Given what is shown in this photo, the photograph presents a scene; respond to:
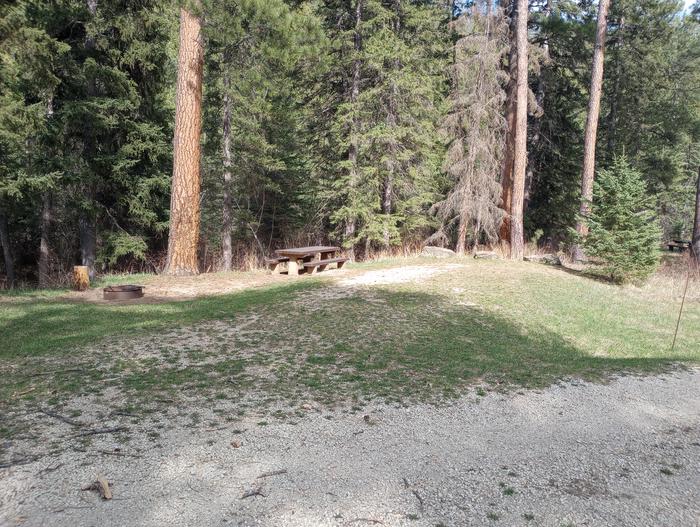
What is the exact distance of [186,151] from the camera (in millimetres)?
→ 10422

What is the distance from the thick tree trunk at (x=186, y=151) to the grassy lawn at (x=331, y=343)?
2548 millimetres

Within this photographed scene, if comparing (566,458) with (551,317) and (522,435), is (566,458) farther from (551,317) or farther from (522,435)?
(551,317)

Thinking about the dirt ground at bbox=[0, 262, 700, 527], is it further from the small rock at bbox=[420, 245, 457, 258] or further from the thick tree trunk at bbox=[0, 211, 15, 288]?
the thick tree trunk at bbox=[0, 211, 15, 288]

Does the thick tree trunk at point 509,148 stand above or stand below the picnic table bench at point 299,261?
above

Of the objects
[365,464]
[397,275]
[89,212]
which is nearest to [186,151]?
[89,212]

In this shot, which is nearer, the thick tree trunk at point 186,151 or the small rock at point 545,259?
the thick tree trunk at point 186,151

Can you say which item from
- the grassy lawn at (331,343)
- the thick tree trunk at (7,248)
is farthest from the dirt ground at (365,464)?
the thick tree trunk at (7,248)

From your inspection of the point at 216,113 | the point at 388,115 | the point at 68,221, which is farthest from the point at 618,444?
the point at 68,221

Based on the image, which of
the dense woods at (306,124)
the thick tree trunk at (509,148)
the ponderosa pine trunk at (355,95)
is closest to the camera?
the dense woods at (306,124)

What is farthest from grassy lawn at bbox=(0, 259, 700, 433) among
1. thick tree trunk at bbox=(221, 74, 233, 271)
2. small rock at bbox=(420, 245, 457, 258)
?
thick tree trunk at bbox=(221, 74, 233, 271)

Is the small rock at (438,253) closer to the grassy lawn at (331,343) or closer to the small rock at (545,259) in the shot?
the small rock at (545,259)

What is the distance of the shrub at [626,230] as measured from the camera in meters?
11.3

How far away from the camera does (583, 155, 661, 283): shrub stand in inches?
445

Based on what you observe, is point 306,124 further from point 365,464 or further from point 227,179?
point 365,464
